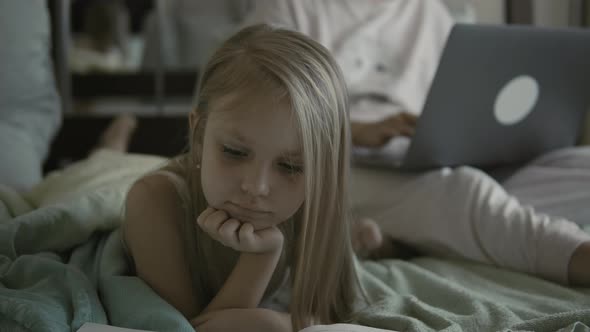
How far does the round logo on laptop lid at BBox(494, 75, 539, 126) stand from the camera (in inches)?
42.6

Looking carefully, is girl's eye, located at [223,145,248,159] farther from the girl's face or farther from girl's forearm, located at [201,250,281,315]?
girl's forearm, located at [201,250,281,315]

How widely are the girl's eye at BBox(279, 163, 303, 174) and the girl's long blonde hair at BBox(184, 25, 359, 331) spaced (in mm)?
16

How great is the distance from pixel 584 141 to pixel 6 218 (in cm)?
121

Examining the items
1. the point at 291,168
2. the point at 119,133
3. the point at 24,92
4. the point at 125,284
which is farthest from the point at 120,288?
the point at 119,133

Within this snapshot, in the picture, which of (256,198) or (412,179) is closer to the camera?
(256,198)

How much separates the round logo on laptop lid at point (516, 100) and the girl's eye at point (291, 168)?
1.78ft

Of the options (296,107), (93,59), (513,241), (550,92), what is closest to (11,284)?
(296,107)

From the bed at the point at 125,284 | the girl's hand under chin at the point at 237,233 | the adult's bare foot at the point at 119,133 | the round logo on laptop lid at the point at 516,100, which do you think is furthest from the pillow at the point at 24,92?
the round logo on laptop lid at the point at 516,100

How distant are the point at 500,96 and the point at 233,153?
608 millimetres

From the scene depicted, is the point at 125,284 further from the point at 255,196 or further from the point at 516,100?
the point at 516,100

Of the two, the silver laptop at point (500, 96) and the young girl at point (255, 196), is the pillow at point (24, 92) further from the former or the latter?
the silver laptop at point (500, 96)

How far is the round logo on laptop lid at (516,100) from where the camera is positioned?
1.08 metres

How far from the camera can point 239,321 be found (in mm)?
692

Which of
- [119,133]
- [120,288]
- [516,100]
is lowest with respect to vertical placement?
[119,133]
